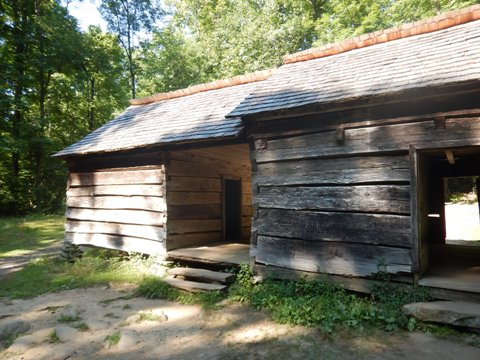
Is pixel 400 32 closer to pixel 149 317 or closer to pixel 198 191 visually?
pixel 198 191

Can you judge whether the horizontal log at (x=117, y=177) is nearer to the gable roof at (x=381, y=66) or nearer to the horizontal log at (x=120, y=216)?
the horizontal log at (x=120, y=216)

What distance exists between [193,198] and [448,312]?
5499 millimetres

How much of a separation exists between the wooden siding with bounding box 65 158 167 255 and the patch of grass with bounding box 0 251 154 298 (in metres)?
0.42

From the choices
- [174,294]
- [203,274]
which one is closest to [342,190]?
[203,274]

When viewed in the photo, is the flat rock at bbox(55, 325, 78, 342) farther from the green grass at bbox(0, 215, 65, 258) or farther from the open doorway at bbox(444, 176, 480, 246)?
the open doorway at bbox(444, 176, 480, 246)

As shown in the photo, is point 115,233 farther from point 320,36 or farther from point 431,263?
point 320,36

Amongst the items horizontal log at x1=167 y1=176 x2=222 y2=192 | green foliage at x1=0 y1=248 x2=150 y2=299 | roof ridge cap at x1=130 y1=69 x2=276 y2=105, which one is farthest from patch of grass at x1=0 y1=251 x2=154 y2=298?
roof ridge cap at x1=130 y1=69 x2=276 y2=105

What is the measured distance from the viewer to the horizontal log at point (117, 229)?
732 centimetres

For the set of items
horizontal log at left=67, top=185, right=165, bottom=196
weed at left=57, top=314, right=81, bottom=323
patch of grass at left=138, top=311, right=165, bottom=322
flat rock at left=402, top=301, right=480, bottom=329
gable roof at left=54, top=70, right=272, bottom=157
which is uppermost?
gable roof at left=54, top=70, right=272, bottom=157

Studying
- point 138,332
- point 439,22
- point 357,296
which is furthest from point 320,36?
point 138,332

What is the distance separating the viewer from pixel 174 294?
18.9 feet

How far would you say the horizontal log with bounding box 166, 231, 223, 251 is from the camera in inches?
283

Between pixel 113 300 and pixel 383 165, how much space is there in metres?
5.07

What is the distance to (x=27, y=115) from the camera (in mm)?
19109
